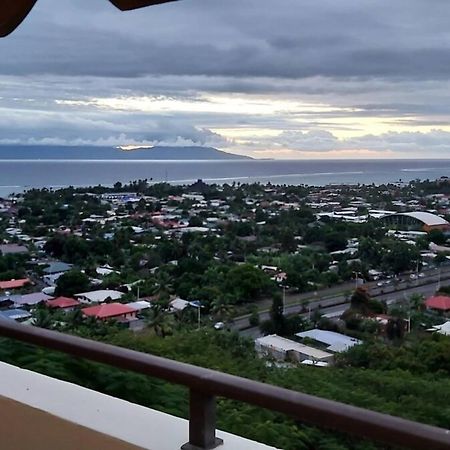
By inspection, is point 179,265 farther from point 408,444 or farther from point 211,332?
point 408,444

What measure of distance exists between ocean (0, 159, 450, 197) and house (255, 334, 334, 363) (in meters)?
3.85

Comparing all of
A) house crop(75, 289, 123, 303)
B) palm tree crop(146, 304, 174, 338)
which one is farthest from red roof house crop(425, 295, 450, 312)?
house crop(75, 289, 123, 303)

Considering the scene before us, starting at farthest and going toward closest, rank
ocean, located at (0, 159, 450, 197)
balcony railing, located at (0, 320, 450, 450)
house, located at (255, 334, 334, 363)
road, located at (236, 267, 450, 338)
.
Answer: ocean, located at (0, 159, 450, 197) → road, located at (236, 267, 450, 338) → house, located at (255, 334, 334, 363) → balcony railing, located at (0, 320, 450, 450)

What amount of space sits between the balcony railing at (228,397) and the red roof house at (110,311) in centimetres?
262

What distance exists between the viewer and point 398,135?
5789 mm

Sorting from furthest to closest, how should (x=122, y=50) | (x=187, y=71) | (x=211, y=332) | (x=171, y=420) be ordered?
(x=187, y=71) → (x=122, y=50) → (x=211, y=332) → (x=171, y=420)

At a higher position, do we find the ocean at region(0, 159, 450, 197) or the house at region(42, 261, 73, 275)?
the ocean at region(0, 159, 450, 197)

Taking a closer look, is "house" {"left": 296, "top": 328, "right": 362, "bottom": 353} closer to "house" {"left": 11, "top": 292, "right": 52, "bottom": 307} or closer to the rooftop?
the rooftop

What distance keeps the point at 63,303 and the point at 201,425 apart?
3652 mm

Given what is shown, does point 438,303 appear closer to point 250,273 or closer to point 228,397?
point 250,273

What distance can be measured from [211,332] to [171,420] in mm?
2663

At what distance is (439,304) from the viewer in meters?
5.09

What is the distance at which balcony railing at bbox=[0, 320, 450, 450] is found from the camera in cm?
96

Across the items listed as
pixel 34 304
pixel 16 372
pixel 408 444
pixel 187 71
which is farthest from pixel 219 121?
pixel 408 444
